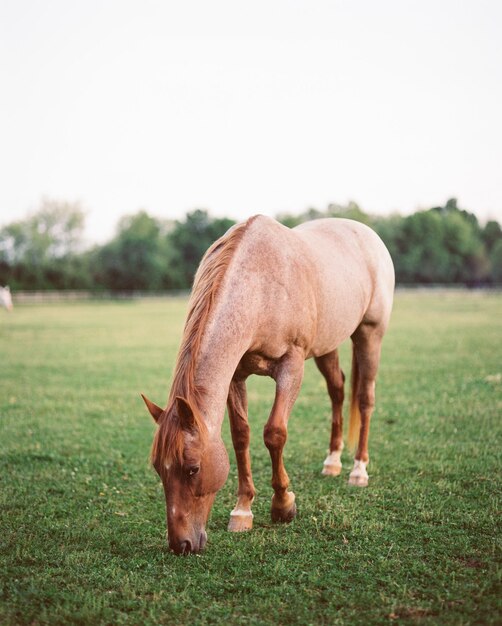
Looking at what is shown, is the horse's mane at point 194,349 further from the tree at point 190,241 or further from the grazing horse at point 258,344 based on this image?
the tree at point 190,241

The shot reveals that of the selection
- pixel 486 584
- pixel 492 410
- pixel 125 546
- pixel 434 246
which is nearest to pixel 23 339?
pixel 492 410

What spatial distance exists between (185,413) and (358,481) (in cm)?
251

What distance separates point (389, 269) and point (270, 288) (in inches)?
94.5

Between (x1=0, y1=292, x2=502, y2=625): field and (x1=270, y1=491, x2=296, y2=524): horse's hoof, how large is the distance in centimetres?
9

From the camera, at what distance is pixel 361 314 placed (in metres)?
5.54

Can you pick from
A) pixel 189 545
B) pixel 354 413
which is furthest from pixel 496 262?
pixel 189 545

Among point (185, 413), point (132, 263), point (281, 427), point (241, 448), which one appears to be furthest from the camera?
point (132, 263)

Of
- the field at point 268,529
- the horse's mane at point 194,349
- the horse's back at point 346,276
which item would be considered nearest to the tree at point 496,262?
the field at point 268,529

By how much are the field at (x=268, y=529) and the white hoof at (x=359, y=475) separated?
9 centimetres

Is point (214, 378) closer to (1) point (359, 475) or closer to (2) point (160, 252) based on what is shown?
(1) point (359, 475)

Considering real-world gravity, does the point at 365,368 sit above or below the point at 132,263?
below

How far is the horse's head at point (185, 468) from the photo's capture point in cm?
347

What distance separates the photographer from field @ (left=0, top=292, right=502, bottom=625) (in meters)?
3.16

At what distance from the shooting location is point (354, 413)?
608 cm
